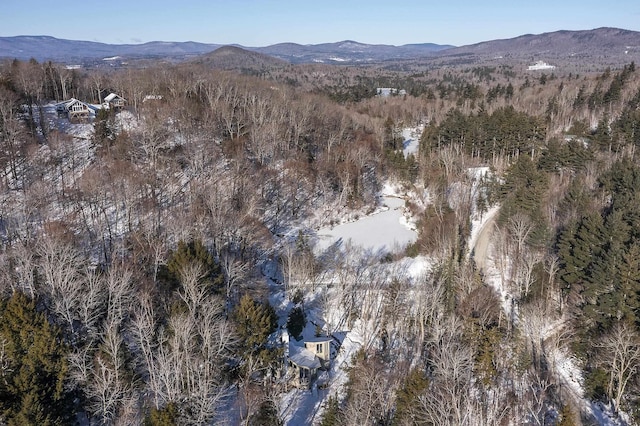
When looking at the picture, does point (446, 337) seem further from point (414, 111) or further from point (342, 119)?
point (414, 111)

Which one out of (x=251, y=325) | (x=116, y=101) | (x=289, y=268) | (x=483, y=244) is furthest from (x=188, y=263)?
(x=116, y=101)

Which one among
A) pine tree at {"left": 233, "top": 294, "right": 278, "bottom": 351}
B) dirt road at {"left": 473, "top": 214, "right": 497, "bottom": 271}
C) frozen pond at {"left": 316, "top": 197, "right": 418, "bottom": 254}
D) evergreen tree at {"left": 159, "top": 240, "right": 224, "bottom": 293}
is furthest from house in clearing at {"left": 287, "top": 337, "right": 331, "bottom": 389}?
frozen pond at {"left": 316, "top": 197, "right": 418, "bottom": 254}

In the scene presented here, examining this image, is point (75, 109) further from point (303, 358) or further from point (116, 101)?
point (303, 358)

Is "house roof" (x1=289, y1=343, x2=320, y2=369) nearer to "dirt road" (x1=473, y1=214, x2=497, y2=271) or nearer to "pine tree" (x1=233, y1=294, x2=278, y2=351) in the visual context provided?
"pine tree" (x1=233, y1=294, x2=278, y2=351)

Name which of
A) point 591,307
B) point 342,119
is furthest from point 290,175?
point 591,307

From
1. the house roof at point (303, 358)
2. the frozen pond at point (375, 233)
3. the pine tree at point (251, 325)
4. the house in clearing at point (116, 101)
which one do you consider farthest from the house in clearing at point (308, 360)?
the house in clearing at point (116, 101)

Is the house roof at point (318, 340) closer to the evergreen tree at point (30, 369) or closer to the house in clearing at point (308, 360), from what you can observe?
the house in clearing at point (308, 360)
